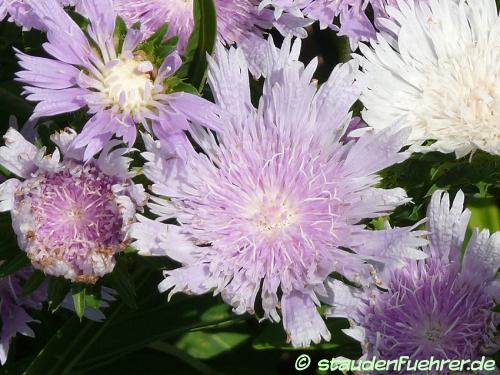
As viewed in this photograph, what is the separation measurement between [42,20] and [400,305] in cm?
78

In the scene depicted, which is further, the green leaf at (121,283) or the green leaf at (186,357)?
the green leaf at (186,357)

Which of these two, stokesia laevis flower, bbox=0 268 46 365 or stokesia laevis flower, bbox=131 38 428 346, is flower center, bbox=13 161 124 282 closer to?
stokesia laevis flower, bbox=131 38 428 346

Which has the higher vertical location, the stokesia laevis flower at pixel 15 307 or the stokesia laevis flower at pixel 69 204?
the stokesia laevis flower at pixel 69 204

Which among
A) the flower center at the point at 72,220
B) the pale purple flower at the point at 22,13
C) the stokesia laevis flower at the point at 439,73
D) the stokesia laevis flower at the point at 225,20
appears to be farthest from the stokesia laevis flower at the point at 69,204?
the stokesia laevis flower at the point at 439,73

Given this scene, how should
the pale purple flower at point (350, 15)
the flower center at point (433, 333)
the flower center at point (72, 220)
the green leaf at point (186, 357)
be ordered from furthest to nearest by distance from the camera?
1. the green leaf at point (186, 357)
2. the pale purple flower at point (350, 15)
3. the flower center at point (433, 333)
4. the flower center at point (72, 220)

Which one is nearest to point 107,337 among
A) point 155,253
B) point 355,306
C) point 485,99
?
point 155,253

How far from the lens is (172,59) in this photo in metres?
1.40

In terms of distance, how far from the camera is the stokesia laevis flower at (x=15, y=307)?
5.64 ft

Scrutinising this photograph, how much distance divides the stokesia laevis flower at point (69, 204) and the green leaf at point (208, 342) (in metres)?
0.68

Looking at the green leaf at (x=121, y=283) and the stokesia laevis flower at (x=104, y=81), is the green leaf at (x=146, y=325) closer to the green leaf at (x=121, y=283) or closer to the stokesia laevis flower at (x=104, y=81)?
the green leaf at (x=121, y=283)

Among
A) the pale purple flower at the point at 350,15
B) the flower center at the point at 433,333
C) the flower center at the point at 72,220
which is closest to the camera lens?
the flower center at the point at 72,220

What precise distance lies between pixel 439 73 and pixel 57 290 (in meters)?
0.80

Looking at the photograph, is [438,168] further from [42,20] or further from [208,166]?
[42,20]

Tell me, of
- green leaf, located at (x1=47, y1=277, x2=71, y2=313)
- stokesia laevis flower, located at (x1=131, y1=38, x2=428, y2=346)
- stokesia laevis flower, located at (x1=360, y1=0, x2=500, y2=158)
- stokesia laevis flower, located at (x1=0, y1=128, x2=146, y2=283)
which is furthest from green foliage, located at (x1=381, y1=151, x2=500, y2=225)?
green leaf, located at (x1=47, y1=277, x2=71, y2=313)
